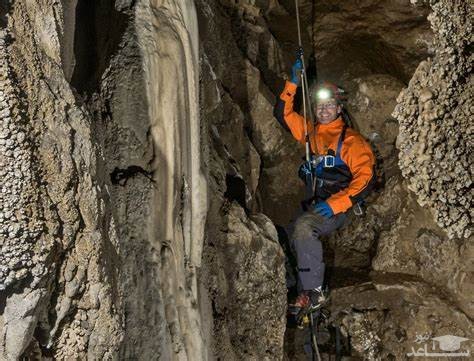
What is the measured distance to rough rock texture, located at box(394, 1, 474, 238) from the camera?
414cm

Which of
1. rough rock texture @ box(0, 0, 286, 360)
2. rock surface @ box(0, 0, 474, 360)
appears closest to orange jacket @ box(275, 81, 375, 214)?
rock surface @ box(0, 0, 474, 360)

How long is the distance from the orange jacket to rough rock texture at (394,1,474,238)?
39 centimetres

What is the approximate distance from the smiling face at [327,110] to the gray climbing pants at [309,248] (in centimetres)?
89

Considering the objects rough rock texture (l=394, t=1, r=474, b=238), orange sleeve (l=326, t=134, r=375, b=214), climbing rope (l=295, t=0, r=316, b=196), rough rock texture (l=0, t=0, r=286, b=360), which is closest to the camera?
rough rock texture (l=0, t=0, r=286, b=360)

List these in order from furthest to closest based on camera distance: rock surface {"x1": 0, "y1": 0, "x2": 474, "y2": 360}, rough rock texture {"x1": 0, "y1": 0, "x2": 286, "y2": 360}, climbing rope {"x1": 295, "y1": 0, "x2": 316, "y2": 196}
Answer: climbing rope {"x1": 295, "y1": 0, "x2": 316, "y2": 196} < rock surface {"x1": 0, "y1": 0, "x2": 474, "y2": 360} < rough rock texture {"x1": 0, "y1": 0, "x2": 286, "y2": 360}

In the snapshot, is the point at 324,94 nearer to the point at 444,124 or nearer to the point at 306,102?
the point at 306,102

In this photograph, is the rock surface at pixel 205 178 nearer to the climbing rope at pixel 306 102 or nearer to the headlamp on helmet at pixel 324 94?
the climbing rope at pixel 306 102

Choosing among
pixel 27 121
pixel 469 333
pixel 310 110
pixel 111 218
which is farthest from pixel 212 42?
pixel 469 333

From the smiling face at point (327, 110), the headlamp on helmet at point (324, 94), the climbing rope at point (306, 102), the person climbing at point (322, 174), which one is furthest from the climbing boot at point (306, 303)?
the headlamp on helmet at point (324, 94)

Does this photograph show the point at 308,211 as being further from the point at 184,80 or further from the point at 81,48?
the point at 81,48

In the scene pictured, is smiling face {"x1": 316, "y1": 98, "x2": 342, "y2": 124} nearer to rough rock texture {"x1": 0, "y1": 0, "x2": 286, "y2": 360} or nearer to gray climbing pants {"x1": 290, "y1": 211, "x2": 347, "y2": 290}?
gray climbing pants {"x1": 290, "y1": 211, "x2": 347, "y2": 290}

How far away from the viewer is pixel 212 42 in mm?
4512

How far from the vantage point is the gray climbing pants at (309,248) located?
4535 mm

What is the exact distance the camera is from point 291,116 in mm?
4875
